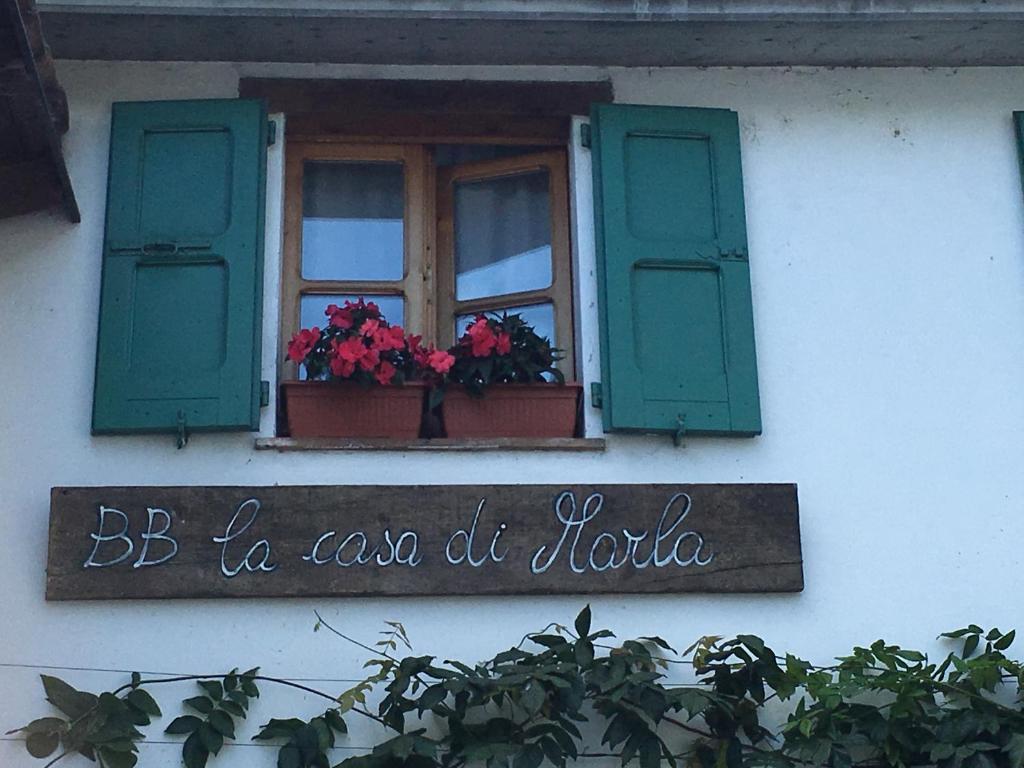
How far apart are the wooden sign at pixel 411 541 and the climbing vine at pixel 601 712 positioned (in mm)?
202

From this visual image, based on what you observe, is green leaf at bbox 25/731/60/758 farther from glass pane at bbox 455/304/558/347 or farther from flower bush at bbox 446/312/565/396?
glass pane at bbox 455/304/558/347

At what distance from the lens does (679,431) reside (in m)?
5.51

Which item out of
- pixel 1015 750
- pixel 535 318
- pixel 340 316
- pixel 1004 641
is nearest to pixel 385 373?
pixel 340 316

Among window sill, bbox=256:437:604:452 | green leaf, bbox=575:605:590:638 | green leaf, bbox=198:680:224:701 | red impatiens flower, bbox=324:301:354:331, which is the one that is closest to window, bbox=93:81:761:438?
window sill, bbox=256:437:604:452

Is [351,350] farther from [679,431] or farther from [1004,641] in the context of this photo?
[1004,641]

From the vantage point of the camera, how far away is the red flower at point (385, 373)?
5465mm

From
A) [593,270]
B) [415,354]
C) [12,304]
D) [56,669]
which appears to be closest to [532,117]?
[593,270]

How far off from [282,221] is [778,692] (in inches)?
92.2

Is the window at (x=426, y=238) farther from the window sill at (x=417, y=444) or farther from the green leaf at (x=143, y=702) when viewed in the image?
the green leaf at (x=143, y=702)

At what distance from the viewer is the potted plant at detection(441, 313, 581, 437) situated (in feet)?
18.1

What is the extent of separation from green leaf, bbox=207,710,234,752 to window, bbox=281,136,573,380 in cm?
144

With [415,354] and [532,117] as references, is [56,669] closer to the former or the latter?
[415,354]

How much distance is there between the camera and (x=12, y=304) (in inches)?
222

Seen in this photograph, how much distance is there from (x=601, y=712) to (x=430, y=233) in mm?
1919
